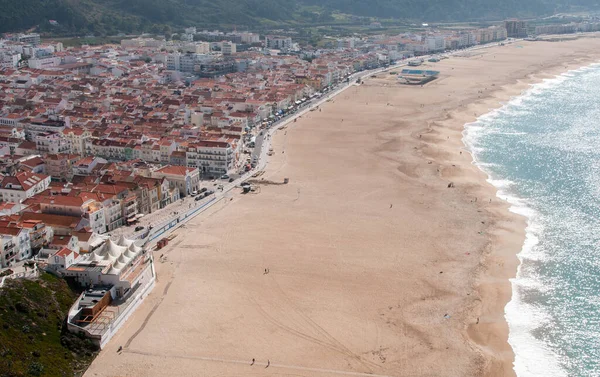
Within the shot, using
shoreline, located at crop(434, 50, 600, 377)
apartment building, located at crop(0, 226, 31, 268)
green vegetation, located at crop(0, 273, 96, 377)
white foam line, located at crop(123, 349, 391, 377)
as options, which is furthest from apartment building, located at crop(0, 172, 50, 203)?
shoreline, located at crop(434, 50, 600, 377)

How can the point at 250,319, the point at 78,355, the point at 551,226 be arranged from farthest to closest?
the point at 551,226, the point at 250,319, the point at 78,355

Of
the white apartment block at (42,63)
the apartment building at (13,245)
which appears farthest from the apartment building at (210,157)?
the white apartment block at (42,63)

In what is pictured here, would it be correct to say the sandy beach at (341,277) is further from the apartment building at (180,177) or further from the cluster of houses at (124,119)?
the cluster of houses at (124,119)

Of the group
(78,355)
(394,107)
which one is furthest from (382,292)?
(394,107)

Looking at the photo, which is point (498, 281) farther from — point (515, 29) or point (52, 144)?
point (515, 29)

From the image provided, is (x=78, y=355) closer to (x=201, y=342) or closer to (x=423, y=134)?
(x=201, y=342)

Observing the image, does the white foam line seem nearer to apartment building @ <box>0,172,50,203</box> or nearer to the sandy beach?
the sandy beach

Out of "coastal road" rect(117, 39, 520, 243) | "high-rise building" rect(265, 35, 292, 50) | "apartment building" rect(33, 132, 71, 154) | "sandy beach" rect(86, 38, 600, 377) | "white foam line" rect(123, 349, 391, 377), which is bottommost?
"white foam line" rect(123, 349, 391, 377)
